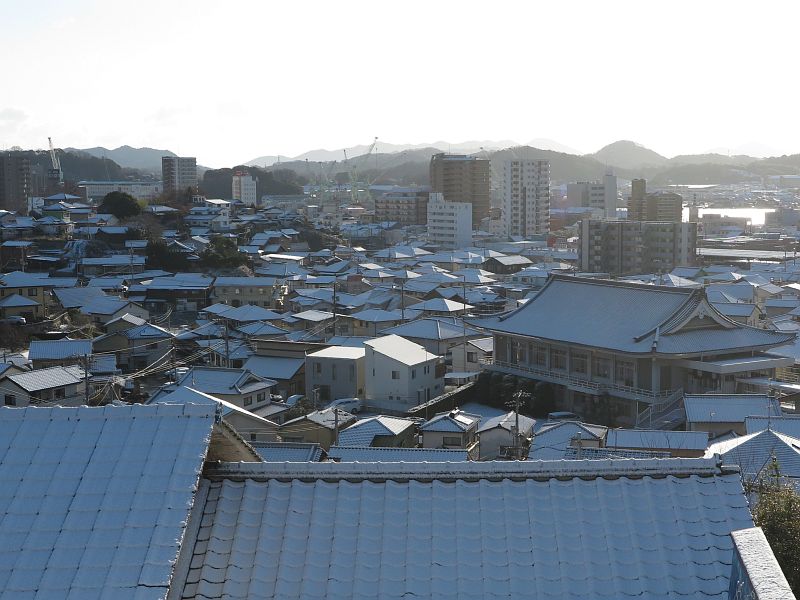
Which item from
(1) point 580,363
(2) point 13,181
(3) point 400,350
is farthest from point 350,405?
(2) point 13,181

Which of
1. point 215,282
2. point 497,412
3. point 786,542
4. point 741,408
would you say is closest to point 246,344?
point 497,412

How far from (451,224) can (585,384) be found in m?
28.6

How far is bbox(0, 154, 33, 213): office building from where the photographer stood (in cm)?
4562

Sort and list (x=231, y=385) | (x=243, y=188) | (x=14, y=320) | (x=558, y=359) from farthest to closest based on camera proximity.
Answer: (x=243, y=188) → (x=14, y=320) → (x=558, y=359) → (x=231, y=385)

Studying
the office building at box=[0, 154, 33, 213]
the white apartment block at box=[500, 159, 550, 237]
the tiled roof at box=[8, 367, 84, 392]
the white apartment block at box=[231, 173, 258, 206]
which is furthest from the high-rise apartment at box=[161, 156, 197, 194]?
the tiled roof at box=[8, 367, 84, 392]

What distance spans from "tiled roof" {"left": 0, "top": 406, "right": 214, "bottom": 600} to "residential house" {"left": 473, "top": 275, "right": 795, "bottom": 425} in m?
10.2

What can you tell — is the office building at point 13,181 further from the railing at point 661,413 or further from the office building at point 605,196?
the railing at point 661,413

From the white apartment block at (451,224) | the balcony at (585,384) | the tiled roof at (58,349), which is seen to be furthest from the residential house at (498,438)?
the white apartment block at (451,224)

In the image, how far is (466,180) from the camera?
49.8m

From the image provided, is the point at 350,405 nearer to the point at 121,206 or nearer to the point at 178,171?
the point at 121,206

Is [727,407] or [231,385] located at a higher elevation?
[727,407]

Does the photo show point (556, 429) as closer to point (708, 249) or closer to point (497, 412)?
point (497, 412)

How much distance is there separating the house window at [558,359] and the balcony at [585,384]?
14 centimetres

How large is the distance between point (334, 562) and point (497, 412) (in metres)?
11.4
